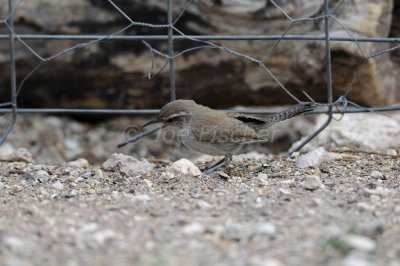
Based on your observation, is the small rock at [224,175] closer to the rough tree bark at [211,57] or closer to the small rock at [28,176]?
the small rock at [28,176]

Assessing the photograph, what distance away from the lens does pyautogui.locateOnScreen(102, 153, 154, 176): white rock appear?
5.67m

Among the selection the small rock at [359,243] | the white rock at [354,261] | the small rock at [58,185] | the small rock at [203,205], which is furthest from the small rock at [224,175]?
the white rock at [354,261]

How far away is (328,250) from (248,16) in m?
3.86

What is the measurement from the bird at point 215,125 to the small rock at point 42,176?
90 cm

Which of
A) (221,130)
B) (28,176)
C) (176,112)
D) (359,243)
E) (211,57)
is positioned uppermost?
(211,57)

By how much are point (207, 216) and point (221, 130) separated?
A: 1.87 m

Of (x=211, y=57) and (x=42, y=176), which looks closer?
(x=42, y=176)

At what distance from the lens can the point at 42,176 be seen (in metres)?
5.69

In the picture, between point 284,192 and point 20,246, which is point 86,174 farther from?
point 20,246

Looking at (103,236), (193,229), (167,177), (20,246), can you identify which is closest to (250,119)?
(167,177)

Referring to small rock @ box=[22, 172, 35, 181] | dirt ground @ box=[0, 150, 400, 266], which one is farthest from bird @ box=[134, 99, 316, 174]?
small rock @ box=[22, 172, 35, 181]

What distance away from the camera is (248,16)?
6.84m

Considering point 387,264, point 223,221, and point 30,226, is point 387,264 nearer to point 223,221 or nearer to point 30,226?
point 223,221

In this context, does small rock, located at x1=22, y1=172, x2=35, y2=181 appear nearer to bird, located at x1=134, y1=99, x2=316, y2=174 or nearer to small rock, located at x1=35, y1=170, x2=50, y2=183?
small rock, located at x1=35, y1=170, x2=50, y2=183
